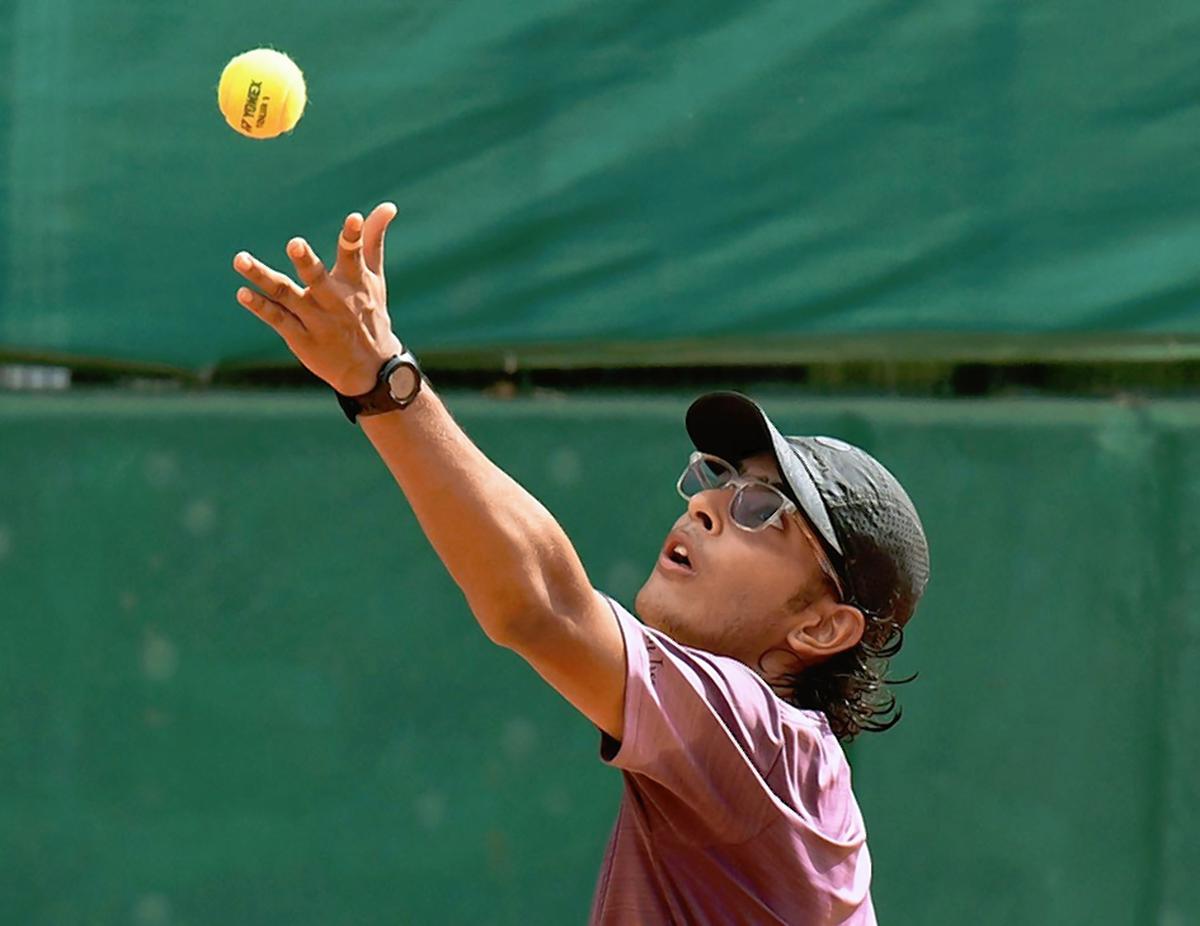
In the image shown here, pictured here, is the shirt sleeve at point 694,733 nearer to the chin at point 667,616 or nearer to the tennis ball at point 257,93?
the chin at point 667,616

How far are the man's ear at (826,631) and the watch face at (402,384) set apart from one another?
0.75 metres

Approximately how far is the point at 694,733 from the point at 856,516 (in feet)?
1.69

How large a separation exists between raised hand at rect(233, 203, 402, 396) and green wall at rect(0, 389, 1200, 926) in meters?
2.01

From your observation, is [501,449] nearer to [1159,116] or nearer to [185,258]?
[185,258]

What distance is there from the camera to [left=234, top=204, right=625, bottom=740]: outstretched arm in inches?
82.3

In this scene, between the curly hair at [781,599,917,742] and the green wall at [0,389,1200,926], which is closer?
the curly hair at [781,599,917,742]

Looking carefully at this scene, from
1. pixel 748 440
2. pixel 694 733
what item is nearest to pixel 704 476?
pixel 748 440

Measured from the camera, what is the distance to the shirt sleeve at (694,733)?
86.9 inches

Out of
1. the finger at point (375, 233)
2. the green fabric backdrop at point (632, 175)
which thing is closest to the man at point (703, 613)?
the finger at point (375, 233)

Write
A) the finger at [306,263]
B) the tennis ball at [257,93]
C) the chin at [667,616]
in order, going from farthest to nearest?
1. the tennis ball at [257,93]
2. the chin at [667,616]
3. the finger at [306,263]

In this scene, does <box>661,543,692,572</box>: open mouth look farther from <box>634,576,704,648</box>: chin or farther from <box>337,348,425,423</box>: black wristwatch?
<box>337,348,425,423</box>: black wristwatch

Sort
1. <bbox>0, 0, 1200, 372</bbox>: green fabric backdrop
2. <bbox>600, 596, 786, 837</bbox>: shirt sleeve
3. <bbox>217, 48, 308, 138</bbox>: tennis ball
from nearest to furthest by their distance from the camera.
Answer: <bbox>600, 596, 786, 837</bbox>: shirt sleeve < <bbox>217, 48, 308, 138</bbox>: tennis ball < <bbox>0, 0, 1200, 372</bbox>: green fabric backdrop

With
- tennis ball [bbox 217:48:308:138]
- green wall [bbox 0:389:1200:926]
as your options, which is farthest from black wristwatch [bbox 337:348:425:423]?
green wall [bbox 0:389:1200:926]

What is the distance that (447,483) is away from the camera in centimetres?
211
